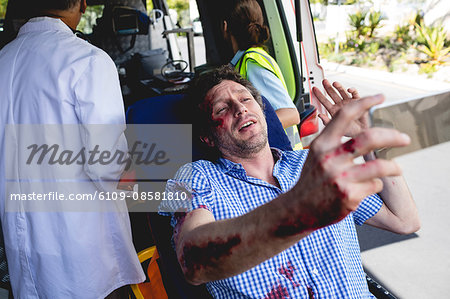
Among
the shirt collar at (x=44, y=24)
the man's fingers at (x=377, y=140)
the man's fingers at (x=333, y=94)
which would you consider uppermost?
the shirt collar at (x=44, y=24)

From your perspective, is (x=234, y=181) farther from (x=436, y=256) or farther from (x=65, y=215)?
(x=436, y=256)

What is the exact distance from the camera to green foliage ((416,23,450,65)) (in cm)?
979

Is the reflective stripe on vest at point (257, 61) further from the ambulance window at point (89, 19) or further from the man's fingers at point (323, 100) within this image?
the ambulance window at point (89, 19)

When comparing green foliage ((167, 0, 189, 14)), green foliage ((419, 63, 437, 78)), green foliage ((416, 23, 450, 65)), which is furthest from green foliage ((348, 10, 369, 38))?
green foliage ((167, 0, 189, 14))

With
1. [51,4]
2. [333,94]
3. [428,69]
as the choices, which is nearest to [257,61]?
[333,94]

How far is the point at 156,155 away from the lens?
6.02ft

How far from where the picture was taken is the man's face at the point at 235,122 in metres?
1.66

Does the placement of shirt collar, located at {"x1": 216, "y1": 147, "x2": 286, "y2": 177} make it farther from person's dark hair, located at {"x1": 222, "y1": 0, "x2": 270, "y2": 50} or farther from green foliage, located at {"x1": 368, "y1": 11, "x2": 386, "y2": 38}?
green foliage, located at {"x1": 368, "y1": 11, "x2": 386, "y2": 38}

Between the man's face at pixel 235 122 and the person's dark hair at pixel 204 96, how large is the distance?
3 centimetres

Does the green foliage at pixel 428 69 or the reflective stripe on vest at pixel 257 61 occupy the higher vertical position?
the reflective stripe on vest at pixel 257 61

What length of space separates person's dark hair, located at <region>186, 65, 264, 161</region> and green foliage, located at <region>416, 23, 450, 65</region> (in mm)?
9692

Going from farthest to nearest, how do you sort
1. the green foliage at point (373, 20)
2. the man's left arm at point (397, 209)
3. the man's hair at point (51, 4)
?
1. the green foliage at point (373, 20)
2. the man's hair at point (51, 4)
3. the man's left arm at point (397, 209)

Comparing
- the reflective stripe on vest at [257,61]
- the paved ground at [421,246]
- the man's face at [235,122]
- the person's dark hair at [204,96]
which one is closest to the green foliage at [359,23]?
the paved ground at [421,246]

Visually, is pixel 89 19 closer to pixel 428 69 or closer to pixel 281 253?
pixel 281 253
